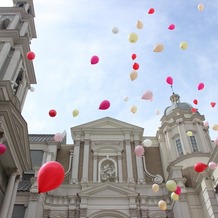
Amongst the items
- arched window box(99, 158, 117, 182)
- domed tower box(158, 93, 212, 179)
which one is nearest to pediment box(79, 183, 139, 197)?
Answer: arched window box(99, 158, 117, 182)

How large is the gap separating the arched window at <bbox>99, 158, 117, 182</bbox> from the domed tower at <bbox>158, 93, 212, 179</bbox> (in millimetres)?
4903

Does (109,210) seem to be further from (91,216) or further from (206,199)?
(206,199)

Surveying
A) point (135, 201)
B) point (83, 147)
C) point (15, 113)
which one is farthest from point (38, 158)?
point (15, 113)

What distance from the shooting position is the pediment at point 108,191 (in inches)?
894

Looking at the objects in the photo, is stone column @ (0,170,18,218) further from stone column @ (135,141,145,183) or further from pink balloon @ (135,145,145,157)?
stone column @ (135,141,145,183)

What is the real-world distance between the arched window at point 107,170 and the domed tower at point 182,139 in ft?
16.1

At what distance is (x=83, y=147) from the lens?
27.4 meters

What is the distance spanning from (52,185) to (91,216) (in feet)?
46.0

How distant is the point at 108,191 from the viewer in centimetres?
2305

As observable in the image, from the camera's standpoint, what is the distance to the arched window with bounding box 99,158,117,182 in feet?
81.4

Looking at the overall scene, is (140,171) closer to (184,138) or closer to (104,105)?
(184,138)

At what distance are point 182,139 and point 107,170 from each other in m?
7.95

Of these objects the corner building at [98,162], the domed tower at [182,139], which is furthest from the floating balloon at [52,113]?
the domed tower at [182,139]

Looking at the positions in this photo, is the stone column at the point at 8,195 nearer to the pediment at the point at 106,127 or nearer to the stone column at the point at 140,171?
the stone column at the point at 140,171
